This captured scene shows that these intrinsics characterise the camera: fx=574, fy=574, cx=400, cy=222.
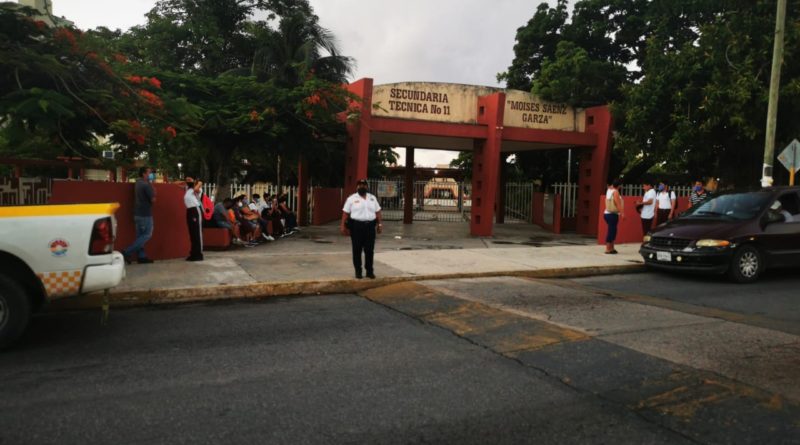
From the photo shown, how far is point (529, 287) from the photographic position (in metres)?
8.35

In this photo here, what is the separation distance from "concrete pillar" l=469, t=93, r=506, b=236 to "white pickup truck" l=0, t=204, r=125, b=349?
43.5 feet

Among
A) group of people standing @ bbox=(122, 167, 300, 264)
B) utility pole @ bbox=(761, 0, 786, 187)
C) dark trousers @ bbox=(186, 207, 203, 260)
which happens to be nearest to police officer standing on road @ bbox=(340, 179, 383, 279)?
dark trousers @ bbox=(186, 207, 203, 260)

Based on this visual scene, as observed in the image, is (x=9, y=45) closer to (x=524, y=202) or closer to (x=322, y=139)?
(x=322, y=139)

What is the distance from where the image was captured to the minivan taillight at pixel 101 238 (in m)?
5.18

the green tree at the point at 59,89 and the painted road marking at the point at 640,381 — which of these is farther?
the green tree at the point at 59,89

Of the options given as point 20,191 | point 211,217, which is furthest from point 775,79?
point 20,191

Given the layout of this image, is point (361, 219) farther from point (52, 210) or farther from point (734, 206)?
point (734, 206)

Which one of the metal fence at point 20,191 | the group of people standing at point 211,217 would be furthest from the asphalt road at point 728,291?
the metal fence at point 20,191

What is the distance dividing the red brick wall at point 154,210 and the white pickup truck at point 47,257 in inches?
172

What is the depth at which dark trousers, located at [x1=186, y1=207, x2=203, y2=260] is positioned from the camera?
32.6ft

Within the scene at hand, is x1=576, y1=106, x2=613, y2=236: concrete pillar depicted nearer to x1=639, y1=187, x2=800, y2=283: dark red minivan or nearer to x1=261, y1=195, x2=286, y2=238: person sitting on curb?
x1=639, y1=187, x2=800, y2=283: dark red minivan

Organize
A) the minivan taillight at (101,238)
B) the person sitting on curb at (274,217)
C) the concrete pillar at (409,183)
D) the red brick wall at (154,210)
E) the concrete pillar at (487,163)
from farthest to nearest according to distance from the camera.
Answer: the concrete pillar at (409,183)
the concrete pillar at (487,163)
the person sitting on curb at (274,217)
the red brick wall at (154,210)
the minivan taillight at (101,238)

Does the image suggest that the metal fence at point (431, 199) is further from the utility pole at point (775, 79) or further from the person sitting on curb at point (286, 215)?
the utility pole at point (775, 79)

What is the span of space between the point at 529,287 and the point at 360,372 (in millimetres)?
4484
